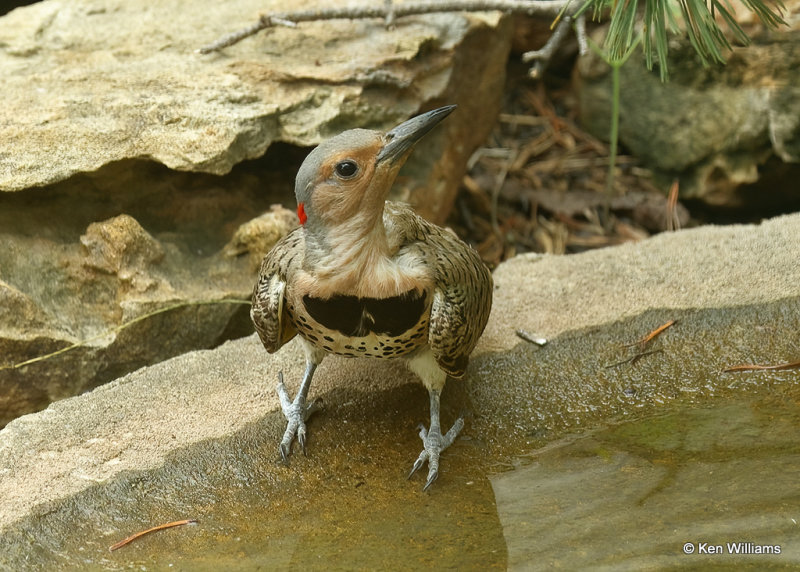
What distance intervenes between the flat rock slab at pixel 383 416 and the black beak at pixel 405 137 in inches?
48.4

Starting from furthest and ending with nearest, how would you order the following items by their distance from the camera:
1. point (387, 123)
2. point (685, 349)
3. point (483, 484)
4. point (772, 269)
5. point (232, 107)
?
1. point (387, 123)
2. point (232, 107)
3. point (772, 269)
4. point (685, 349)
5. point (483, 484)

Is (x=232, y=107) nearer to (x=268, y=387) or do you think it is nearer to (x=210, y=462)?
(x=268, y=387)

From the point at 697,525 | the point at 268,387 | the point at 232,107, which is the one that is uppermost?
the point at 232,107

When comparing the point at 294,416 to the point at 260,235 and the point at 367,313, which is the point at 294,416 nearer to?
the point at 367,313

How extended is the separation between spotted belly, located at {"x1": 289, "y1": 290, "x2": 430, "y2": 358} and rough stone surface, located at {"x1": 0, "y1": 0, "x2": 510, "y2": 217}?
148 centimetres

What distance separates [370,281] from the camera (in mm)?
3457

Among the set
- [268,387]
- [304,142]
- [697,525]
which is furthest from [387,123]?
[697,525]

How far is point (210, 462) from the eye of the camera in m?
3.59

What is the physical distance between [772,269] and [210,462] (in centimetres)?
289

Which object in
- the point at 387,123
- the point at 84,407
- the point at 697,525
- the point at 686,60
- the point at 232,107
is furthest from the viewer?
the point at 686,60

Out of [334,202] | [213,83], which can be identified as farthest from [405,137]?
[213,83]

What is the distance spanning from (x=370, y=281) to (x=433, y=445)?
0.78 metres

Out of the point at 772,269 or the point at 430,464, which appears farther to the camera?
the point at 772,269

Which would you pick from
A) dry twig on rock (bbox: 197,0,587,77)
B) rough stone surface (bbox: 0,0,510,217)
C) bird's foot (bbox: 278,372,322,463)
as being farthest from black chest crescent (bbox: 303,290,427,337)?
dry twig on rock (bbox: 197,0,587,77)
